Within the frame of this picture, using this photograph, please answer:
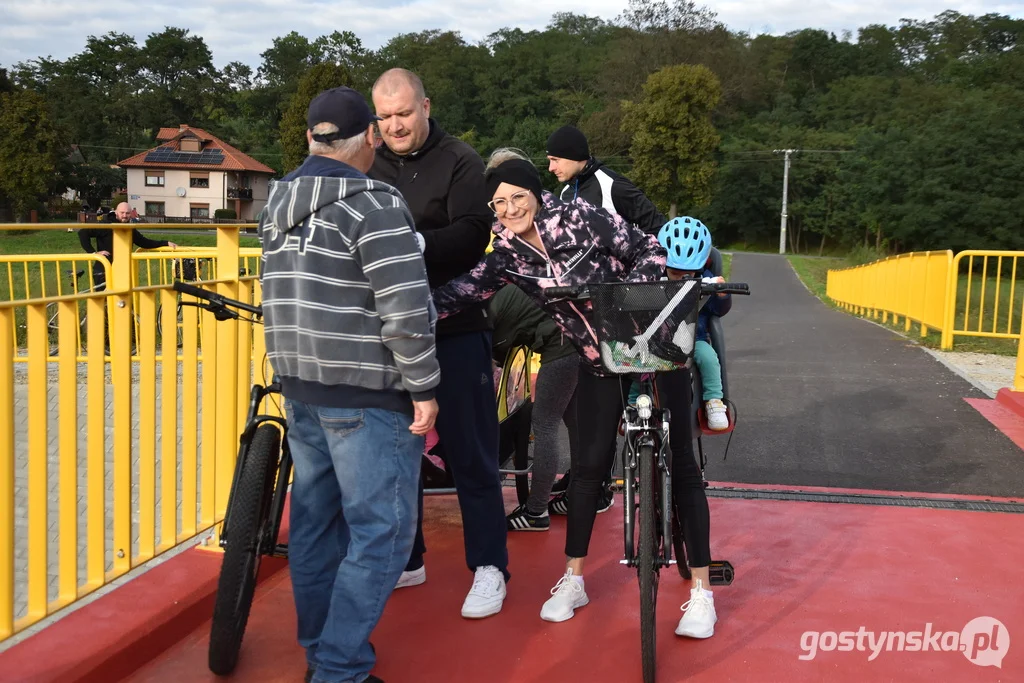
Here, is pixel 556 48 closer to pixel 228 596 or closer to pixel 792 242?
pixel 792 242

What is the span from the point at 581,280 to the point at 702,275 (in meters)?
0.60

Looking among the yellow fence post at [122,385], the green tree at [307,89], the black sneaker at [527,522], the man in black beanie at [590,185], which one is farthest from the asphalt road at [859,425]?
the green tree at [307,89]

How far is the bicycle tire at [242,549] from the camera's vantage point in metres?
3.31

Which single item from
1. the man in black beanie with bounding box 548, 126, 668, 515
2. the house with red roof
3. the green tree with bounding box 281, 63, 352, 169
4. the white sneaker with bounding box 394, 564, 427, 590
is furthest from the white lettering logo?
the house with red roof

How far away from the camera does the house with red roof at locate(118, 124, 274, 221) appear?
88500 mm

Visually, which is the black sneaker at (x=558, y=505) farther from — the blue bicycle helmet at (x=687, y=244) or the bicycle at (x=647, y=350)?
the blue bicycle helmet at (x=687, y=244)

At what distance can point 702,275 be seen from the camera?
405 cm

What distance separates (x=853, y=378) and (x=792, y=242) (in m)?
73.4

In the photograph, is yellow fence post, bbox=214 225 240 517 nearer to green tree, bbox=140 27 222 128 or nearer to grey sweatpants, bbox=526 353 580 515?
grey sweatpants, bbox=526 353 580 515

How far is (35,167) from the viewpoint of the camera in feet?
209

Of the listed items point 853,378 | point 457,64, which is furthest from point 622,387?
point 457,64

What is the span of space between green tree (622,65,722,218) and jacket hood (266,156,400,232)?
69.9 meters

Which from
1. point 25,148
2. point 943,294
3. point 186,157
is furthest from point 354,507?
point 186,157

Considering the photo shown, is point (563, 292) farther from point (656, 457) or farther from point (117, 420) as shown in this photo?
point (117, 420)
